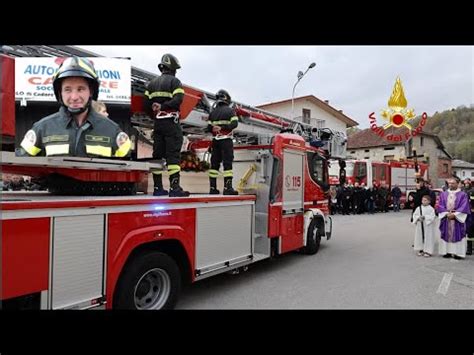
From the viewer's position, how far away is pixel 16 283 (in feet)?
8.63

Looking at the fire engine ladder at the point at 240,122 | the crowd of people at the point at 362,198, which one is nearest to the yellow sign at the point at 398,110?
the crowd of people at the point at 362,198

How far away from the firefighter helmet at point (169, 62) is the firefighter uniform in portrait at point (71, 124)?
3.07ft

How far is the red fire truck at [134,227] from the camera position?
2762 millimetres

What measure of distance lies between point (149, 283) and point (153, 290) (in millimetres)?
106

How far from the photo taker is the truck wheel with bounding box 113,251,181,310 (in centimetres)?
352

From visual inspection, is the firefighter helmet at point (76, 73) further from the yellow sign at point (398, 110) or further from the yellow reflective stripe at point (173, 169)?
the yellow sign at point (398, 110)

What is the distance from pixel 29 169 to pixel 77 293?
→ 1368 millimetres

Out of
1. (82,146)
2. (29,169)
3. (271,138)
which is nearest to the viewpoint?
(29,169)

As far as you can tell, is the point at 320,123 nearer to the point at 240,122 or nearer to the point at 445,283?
the point at 240,122

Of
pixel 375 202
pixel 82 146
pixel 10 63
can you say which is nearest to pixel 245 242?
pixel 82 146

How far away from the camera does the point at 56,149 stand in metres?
4.00

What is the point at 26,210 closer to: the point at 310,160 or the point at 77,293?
the point at 77,293

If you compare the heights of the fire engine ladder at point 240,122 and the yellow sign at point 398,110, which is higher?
the yellow sign at point 398,110

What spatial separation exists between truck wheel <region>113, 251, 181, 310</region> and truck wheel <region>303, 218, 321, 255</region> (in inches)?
153
